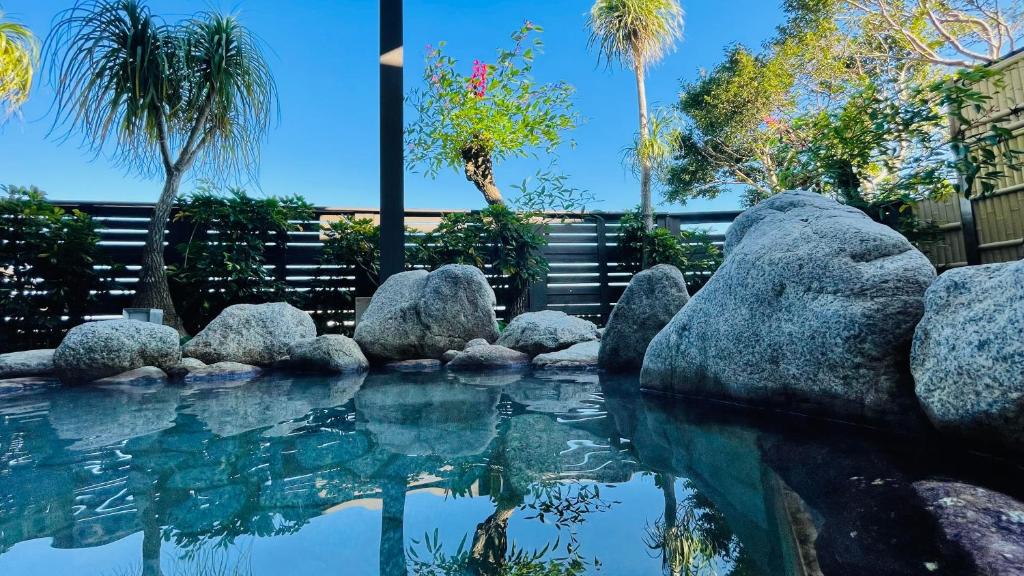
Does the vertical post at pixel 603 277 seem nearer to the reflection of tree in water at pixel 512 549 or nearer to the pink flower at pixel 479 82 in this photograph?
the pink flower at pixel 479 82

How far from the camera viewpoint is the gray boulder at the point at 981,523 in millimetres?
876

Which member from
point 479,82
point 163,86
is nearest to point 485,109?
point 479,82

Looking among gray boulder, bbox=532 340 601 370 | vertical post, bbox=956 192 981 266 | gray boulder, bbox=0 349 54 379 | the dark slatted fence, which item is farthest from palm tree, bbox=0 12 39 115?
vertical post, bbox=956 192 981 266

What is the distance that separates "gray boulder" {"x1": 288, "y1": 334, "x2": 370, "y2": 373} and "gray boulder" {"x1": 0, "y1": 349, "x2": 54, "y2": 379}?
2.12 metres

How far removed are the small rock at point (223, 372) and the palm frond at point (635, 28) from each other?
369 inches

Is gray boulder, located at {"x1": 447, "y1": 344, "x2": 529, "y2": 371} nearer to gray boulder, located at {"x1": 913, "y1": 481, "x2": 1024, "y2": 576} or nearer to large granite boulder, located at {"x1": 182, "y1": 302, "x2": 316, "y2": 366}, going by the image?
large granite boulder, located at {"x1": 182, "y1": 302, "x2": 316, "y2": 366}

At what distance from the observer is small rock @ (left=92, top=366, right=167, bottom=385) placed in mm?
4113

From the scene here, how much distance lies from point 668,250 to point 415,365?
5182 millimetres

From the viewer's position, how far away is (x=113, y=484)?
4.99ft

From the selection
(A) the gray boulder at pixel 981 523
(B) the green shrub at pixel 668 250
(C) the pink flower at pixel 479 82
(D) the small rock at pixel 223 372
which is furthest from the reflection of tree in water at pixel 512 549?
(C) the pink flower at pixel 479 82

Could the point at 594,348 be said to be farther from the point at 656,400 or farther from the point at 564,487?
the point at 564,487

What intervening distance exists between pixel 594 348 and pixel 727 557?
3894 millimetres

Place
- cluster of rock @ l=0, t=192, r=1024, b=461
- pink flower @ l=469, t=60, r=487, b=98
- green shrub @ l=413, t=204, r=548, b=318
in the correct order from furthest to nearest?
pink flower @ l=469, t=60, r=487, b=98, green shrub @ l=413, t=204, r=548, b=318, cluster of rock @ l=0, t=192, r=1024, b=461

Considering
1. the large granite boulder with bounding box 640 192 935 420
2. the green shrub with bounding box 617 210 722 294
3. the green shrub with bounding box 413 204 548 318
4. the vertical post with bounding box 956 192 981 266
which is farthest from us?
the green shrub with bounding box 617 210 722 294
